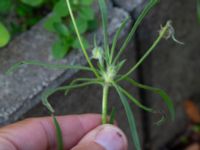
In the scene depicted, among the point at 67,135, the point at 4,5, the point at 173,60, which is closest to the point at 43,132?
the point at 67,135

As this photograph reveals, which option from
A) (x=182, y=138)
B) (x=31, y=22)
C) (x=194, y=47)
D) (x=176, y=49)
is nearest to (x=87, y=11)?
(x=31, y=22)

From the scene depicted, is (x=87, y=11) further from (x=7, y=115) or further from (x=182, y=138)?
(x=182, y=138)

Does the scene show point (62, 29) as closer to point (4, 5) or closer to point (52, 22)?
point (52, 22)

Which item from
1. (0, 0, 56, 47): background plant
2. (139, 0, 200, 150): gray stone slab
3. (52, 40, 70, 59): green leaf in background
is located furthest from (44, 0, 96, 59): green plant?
(139, 0, 200, 150): gray stone slab

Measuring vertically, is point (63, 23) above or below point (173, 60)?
above

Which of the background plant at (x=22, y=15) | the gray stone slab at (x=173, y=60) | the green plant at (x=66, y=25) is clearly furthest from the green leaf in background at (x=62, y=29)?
the gray stone slab at (x=173, y=60)

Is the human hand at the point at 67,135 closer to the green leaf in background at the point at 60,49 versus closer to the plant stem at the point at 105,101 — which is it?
the plant stem at the point at 105,101

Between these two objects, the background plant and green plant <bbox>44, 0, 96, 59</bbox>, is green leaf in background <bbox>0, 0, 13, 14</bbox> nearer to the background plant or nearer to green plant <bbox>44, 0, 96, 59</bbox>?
the background plant
